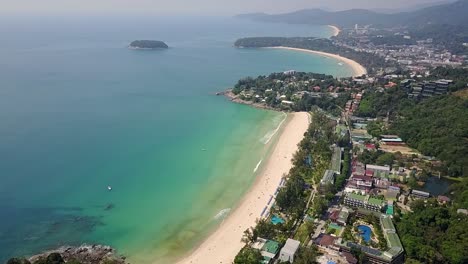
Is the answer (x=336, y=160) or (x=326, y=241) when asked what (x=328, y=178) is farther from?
(x=326, y=241)

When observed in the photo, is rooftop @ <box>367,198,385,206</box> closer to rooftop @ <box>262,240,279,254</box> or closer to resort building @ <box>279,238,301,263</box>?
resort building @ <box>279,238,301,263</box>

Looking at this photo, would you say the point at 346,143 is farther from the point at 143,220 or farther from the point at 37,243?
the point at 37,243

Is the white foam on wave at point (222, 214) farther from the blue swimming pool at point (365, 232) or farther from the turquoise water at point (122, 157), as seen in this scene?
the blue swimming pool at point (365, 232)

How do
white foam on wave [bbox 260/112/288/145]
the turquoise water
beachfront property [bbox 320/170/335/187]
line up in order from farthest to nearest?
white foam on wave [bbox 260/112/288/145]
beachfront property [bbox 320/170/335/187]
the turquoise water

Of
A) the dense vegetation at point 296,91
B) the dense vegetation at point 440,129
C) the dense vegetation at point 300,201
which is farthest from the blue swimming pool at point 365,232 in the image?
the dense vegetation at point 296,91

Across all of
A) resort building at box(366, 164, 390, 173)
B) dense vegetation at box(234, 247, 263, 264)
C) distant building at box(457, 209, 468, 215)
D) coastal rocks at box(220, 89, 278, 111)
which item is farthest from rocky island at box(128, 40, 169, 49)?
distant building at box(457, 209, 468, 215)

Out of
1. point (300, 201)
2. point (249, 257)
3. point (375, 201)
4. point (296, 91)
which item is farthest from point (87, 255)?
point (296, 91)
